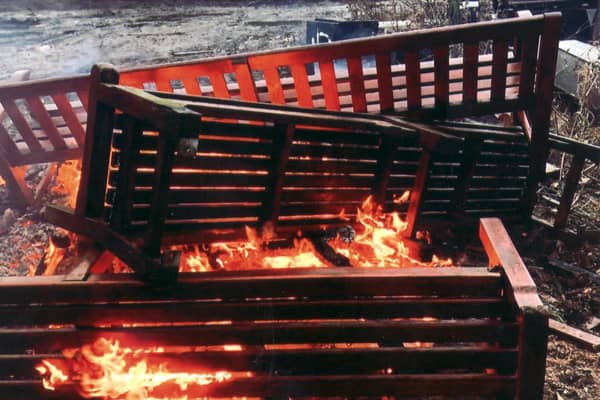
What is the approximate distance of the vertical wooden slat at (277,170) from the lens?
4004 mm

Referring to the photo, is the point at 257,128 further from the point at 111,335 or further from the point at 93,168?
the point at 111,335

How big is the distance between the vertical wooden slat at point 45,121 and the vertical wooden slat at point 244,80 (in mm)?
2390

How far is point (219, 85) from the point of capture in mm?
5320

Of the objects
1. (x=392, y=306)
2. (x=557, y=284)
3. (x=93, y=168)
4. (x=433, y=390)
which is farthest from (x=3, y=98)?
(x=557, y=284)

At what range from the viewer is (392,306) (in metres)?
3.06

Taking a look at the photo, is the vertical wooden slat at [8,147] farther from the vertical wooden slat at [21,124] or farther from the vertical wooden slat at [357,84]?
the vertical wooden slat at [357,84]

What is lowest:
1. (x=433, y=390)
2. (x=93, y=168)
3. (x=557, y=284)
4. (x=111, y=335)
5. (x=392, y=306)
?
(x=557, y=284)

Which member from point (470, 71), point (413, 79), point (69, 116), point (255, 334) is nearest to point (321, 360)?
point (255, 334)

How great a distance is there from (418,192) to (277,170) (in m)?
1.53

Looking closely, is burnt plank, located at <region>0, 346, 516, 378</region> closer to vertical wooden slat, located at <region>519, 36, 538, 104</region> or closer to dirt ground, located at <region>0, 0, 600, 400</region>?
dirt ground, located at <region>0, 0, 600, 400</region>

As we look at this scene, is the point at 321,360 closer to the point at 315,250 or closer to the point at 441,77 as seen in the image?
the point at 315,250

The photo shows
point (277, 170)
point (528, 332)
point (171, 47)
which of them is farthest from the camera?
point (171, 47)

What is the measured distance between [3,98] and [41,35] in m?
9.51

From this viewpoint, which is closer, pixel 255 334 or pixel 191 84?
pixel 255 334
